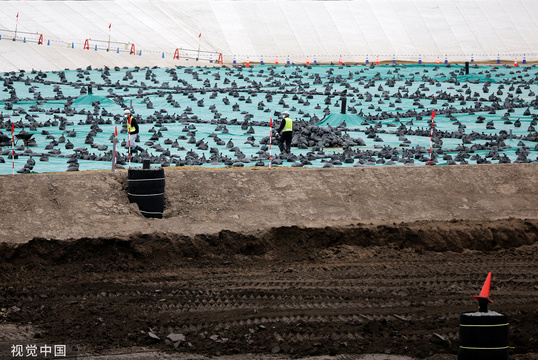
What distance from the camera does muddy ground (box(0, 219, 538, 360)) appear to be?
8.36 m

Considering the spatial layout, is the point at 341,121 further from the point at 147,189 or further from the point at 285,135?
the point at 147,189

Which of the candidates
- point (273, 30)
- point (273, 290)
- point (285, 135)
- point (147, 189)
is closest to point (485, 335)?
point (273, 290)

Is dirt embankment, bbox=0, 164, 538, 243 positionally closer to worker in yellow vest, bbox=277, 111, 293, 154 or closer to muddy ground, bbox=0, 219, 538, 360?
muddy ground, bbox=0, 219, 538, 360

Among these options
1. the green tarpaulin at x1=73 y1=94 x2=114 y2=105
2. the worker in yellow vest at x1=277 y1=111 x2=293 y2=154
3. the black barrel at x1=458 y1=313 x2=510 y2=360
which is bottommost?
the black barrel at x1=458 y1=313 x2=510 y2=360

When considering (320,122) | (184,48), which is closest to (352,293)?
(320,122)

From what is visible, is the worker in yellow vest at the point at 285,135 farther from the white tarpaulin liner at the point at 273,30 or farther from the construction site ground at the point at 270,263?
the white tarpaulin liner at the point at 273,30

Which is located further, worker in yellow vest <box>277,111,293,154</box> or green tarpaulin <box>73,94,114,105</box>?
green tarpaulin <box>73,94,114,105</box>

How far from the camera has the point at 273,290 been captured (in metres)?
10.1

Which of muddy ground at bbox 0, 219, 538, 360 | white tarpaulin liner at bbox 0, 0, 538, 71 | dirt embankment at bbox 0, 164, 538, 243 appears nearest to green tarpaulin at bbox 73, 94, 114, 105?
white tarpaulin liner at bbox 0, 0, 538, 71

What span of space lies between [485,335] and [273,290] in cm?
378

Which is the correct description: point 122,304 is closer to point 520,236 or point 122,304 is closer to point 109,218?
point 109,218

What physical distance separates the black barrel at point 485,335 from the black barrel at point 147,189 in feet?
23.2

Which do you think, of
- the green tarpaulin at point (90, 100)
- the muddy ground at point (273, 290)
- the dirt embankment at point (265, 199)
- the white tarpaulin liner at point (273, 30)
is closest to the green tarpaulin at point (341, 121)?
the dirt embankment at point (265, 199)

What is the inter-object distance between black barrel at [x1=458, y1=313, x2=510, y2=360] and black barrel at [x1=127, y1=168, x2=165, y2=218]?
23.2 feet
